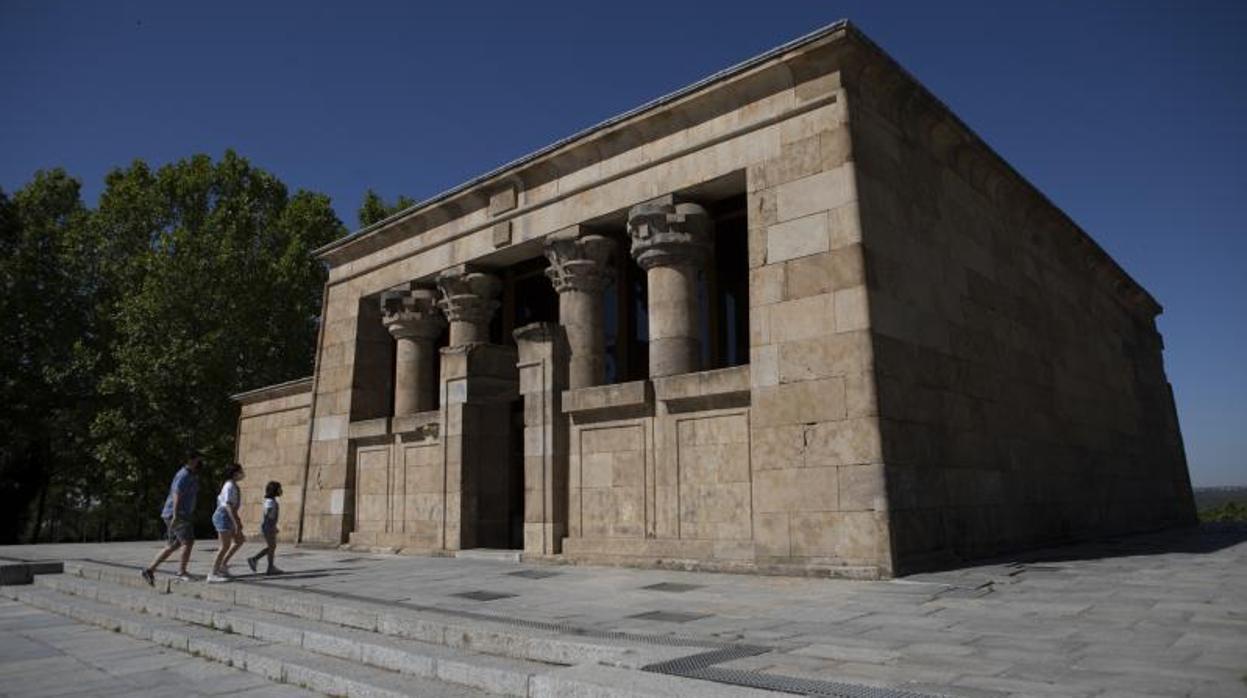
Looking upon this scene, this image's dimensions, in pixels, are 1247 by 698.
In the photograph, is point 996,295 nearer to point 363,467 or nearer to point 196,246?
point 363,467

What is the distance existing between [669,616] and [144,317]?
2754cm

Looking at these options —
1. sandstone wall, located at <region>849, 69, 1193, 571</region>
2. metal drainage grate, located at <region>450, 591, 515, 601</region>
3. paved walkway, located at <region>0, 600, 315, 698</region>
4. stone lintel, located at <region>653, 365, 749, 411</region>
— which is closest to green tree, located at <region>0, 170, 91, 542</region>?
paved walkway, located at <region>0, 600, 315, 698</region>

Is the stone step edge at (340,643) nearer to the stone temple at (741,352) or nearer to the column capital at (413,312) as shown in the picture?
the stone temple at (741,352)

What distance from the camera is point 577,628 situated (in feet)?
19.9

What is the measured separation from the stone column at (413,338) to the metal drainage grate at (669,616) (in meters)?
11.2

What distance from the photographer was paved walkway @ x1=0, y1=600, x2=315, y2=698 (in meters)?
5.85

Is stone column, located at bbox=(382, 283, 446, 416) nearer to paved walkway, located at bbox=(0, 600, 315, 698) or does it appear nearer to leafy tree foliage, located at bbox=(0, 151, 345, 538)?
paved walkway, located at bbox=(0, 600, 315, 698)

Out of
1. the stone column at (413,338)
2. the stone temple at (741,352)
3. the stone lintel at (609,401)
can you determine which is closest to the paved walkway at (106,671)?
the stone temple at (741,352)

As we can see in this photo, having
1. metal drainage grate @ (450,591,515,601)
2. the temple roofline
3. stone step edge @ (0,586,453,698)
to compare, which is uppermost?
the temple roofline

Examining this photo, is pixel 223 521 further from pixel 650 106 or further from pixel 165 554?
pixel 650 106

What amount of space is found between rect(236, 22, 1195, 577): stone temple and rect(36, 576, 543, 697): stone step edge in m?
5.44

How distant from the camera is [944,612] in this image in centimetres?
705

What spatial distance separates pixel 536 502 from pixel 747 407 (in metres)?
4.02

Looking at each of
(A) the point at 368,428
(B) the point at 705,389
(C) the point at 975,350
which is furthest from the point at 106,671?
(C) the point at 975,350
